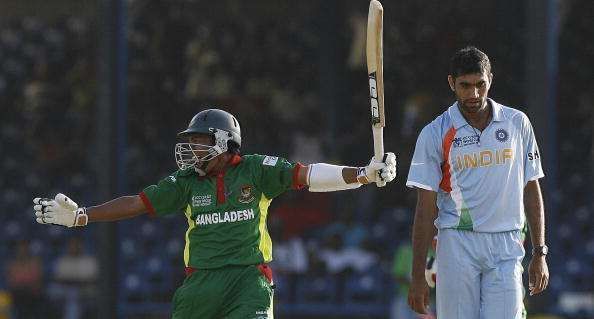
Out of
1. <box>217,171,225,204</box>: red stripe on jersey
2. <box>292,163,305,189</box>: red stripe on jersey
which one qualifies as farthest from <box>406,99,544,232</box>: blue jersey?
<box>217,171,225,204</box>: red stripe on jersey

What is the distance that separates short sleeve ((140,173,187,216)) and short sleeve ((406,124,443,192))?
1442mm

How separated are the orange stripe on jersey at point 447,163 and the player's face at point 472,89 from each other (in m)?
0.16

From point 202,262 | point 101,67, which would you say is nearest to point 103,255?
point 101,67

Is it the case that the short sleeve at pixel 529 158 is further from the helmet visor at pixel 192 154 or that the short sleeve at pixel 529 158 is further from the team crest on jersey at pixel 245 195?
the helmet visor at pixel 192 154

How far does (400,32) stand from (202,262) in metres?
11.0

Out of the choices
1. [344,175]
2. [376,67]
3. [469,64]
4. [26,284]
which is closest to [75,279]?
[26,284]

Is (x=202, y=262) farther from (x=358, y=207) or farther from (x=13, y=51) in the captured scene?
(x=13, y=51)

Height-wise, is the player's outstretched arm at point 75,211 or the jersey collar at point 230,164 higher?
the jersey collar at point 230,164

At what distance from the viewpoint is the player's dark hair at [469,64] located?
265 inches

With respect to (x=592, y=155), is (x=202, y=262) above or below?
below

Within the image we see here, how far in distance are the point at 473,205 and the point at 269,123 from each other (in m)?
11.3

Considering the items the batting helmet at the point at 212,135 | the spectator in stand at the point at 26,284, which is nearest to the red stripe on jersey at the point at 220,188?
the batting helmet at the point at 212,135

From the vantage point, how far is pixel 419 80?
17344 mm

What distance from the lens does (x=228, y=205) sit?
24.2 feet
